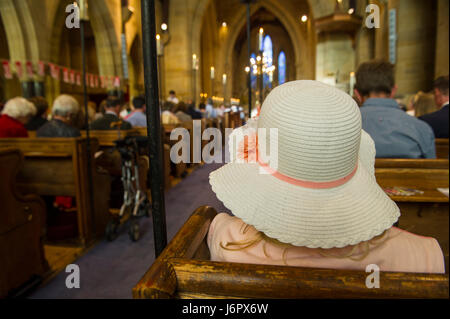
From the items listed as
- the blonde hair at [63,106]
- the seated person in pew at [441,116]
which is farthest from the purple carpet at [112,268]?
the seated person in pew at [441,116]

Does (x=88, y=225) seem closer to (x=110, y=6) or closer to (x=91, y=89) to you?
(x=110, y=6)

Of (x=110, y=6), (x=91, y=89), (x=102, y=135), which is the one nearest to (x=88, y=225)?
(x=102, y=135)

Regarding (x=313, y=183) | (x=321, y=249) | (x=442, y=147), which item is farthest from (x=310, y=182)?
(x=442, y=147)

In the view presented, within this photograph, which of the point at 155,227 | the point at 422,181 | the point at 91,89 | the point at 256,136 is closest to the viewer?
the point at 155,227

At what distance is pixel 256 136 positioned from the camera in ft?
2.49

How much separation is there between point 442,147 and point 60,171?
11.2ft

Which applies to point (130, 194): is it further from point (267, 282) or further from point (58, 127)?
point (267, 282)

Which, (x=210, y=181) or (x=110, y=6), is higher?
(x=110, y=6)

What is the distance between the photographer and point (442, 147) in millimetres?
2674

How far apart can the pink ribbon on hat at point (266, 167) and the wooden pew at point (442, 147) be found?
8.05ft

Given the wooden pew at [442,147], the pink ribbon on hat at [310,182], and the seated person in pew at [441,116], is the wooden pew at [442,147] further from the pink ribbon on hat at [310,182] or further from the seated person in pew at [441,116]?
the pink ribbon on hat at [310,182]

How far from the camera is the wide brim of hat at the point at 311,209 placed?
65 cm

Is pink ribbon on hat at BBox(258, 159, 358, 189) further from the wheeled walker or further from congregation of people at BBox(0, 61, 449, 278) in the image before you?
the wheeled walker
